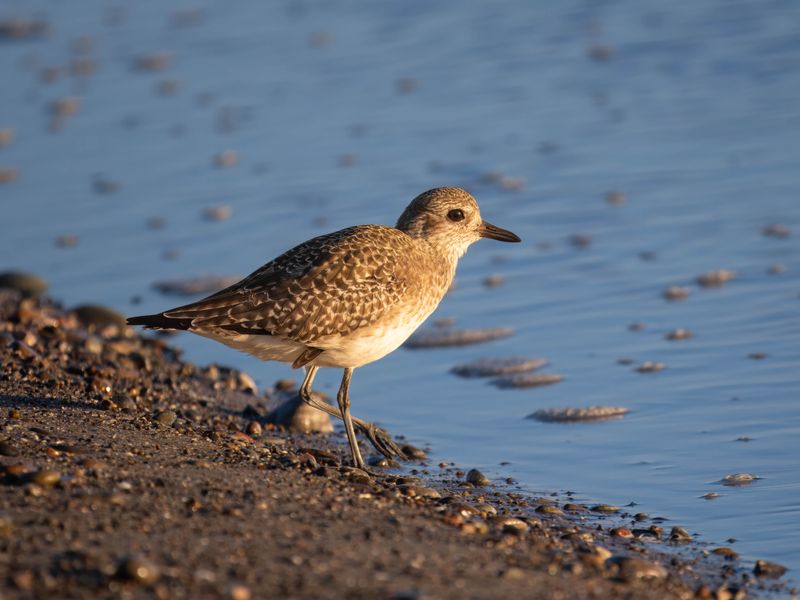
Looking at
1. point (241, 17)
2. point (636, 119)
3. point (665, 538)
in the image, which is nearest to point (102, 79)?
point (241, 17)

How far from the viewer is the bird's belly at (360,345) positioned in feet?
24.3

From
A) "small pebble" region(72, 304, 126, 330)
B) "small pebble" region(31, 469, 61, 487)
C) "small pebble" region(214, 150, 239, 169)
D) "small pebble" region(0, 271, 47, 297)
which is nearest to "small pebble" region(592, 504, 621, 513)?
"small pebble" region(31, 469, 61, 487)

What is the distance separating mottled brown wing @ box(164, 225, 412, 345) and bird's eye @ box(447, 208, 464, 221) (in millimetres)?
874

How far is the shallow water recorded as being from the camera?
27.0ft

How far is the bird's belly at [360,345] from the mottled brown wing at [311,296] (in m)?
0.05

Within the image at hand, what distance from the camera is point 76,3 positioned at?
21.5m

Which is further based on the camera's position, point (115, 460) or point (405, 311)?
point (405, 311)

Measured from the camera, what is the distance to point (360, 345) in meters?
7.45

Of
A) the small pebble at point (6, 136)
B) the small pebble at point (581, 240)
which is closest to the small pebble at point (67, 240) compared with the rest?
the small pebble at point (6, 136)

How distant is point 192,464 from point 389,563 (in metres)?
1.62

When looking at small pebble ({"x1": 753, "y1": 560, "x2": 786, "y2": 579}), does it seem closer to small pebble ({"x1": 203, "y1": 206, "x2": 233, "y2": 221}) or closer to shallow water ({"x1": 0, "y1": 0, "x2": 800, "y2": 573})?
shallow water ({"x1": 0, "y1": 0, "x2": 800, "y2": 573})

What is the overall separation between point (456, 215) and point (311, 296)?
1.48 meters

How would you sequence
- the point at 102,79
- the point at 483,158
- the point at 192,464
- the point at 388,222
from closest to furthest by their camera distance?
the point at 192,464 → the point at 388,222 → the point at 483,158 → the point at 102,79

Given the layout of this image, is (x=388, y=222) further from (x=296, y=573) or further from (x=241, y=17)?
(x=241, y=17)
